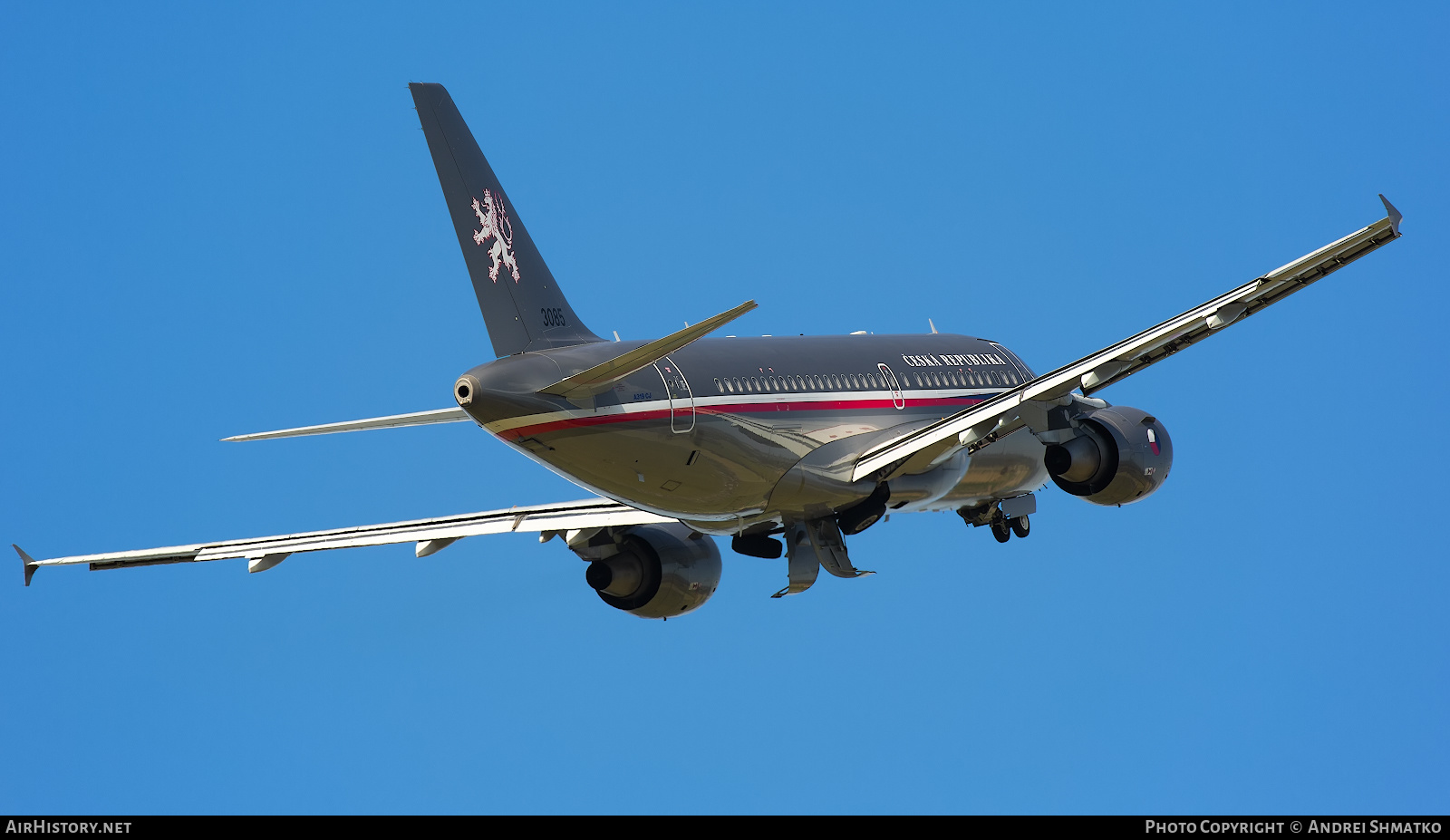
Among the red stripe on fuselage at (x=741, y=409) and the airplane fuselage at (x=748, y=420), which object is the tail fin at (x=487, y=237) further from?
the red stripe on fuselage at (x=741, y=409)

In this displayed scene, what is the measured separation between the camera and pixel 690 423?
3008 cm

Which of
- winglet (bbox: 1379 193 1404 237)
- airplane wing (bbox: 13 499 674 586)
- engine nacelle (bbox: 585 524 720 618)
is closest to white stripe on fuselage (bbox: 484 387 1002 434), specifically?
airplane wing (bbox: 13 499 674 586)

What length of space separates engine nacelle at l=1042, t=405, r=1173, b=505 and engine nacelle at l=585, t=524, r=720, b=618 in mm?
7421

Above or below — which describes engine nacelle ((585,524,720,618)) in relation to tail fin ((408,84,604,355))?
below

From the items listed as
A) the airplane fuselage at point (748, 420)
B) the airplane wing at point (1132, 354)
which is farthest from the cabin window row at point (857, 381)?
the airplane wing at point (1132, 354)

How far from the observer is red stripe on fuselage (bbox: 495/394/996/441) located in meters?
28.3

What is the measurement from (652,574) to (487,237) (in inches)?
348

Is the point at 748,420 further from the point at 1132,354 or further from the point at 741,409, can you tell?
the point at 1132,354

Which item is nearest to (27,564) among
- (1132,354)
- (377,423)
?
(377,423)

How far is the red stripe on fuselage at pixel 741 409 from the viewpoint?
92.8 feet

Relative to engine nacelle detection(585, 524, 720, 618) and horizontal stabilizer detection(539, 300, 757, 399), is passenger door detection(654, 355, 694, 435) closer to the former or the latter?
Answer: horizontal stabilizer detection(539, 300, 757, 399)

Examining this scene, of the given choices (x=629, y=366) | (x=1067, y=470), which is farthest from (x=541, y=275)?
(x=1067, y=470)

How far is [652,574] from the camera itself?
118 ft
